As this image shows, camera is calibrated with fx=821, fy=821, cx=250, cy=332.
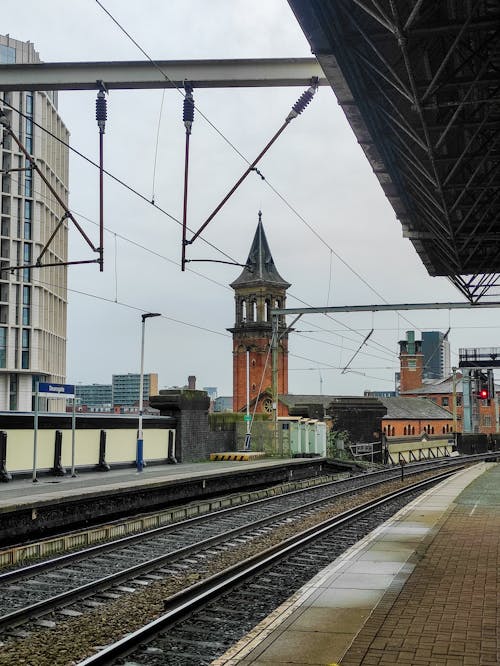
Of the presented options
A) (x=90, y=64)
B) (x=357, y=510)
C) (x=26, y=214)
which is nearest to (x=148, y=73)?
(x=90, y=64)

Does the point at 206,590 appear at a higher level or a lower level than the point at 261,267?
lower

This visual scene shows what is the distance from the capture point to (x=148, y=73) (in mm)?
12414

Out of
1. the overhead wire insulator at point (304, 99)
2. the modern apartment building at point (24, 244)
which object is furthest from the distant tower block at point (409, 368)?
the overhead wire insulator at point (304, 99)

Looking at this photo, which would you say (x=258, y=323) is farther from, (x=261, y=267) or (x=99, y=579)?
(x=99, y=579)

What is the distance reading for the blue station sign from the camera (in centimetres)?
2077

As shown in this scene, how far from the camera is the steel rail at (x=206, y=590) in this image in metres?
7.67

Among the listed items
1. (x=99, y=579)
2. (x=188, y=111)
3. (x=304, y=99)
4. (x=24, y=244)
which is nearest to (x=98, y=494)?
(x=99, y=579)

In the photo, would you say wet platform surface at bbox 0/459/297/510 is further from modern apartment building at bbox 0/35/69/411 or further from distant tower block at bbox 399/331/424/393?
distant tower block at bbox 399/331/424/393

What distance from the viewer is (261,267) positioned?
92625 millimetres

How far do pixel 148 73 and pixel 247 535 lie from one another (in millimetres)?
9269

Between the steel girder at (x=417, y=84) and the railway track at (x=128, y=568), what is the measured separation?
6.58m

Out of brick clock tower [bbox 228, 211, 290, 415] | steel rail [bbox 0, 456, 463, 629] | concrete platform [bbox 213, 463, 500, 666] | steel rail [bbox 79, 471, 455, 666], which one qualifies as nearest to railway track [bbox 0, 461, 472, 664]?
steel rail [bbox 0, 456, 463, 629]

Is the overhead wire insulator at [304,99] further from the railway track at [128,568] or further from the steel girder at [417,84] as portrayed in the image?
the railway track at [128,568]

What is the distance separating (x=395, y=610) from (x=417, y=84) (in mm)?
5969
